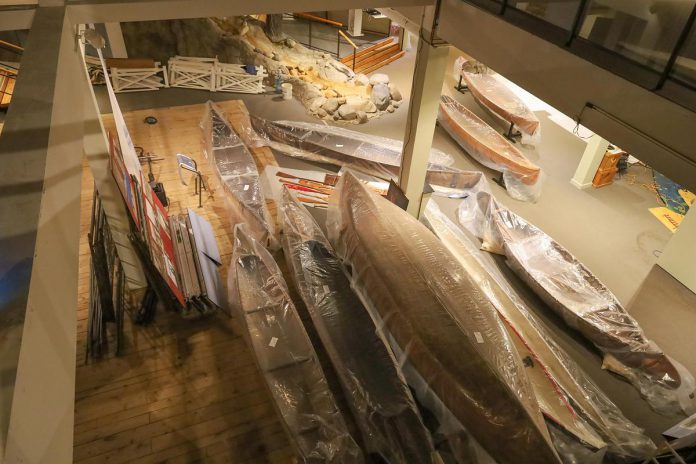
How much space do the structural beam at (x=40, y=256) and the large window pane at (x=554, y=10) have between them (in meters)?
3.88

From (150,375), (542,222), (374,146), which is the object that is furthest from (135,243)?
(542,222)

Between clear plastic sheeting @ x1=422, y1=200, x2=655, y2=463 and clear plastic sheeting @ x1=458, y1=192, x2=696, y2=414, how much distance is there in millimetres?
426

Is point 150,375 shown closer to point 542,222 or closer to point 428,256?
point 428,256

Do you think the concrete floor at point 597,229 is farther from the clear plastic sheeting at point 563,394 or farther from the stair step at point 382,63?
the stair step at point 382,63

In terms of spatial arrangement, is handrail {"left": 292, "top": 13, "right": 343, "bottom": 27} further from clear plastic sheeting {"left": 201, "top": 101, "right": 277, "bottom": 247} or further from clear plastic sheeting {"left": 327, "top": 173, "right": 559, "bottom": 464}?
clear plastic sheeting {"left": 327, "top": 173, "right": 559, "bottom": 464}

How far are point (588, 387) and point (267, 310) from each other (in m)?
3.62

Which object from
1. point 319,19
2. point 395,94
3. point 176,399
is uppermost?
point 319,19

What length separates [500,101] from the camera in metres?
10.1

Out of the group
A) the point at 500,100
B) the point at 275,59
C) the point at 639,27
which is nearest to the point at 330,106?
the point at 275,59

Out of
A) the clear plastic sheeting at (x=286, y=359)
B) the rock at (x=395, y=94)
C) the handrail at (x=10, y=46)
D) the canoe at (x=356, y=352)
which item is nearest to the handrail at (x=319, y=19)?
the rock at (x=395, y=94)

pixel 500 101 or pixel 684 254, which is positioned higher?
pixel 500 101

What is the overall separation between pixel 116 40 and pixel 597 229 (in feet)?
35.9

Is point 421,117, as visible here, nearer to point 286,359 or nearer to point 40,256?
point 286,359

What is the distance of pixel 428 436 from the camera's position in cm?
402
